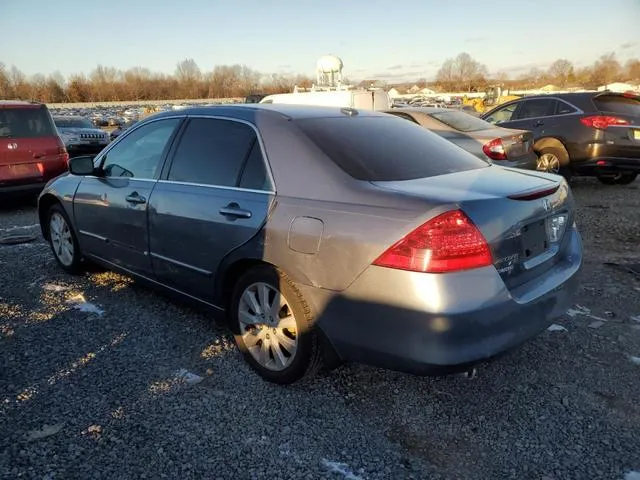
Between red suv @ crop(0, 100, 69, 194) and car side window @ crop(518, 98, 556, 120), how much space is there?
27.3 ft

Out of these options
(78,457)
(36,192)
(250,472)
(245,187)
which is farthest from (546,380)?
(36,192)

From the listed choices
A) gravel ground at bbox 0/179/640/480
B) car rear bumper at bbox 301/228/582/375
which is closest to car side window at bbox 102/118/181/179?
gravel ground at bbox 0/179/640/480

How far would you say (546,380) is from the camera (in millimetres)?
3092

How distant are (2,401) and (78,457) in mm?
795

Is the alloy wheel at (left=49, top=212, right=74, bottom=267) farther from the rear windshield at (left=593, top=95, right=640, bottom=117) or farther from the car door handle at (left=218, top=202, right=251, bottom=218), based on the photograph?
the rear windshield at (left=593, top=95, right=640, bottom=117)

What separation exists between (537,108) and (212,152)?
334 inches

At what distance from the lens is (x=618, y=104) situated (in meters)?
9.08

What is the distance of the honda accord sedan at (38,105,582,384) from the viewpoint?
7.84ft

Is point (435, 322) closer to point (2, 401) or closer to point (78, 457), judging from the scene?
point (78, 457)

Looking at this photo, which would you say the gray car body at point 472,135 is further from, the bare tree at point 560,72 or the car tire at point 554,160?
the bare tree at point 560,72

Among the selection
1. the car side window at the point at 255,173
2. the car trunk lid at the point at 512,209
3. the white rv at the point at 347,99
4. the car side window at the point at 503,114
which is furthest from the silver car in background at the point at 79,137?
the car trunk lid at the point at 512,209

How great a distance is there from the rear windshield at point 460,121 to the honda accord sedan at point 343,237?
4.75 meters

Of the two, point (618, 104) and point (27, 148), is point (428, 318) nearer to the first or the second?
point (27, 148)

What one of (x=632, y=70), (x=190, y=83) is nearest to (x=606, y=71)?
(x=632, y=70)
